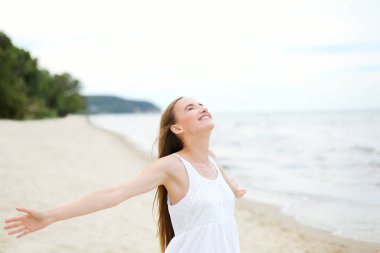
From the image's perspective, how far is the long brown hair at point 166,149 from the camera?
2.82 meters

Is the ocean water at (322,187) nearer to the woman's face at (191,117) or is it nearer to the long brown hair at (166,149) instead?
the long brown hair at (166,149)

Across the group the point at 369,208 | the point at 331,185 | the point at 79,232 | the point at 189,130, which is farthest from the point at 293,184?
the point at 189,130

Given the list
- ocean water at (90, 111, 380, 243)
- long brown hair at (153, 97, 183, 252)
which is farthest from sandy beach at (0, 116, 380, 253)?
long brown hair at (153, 97, 183, 252)

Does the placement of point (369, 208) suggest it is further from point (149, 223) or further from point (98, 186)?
point (98, 186)

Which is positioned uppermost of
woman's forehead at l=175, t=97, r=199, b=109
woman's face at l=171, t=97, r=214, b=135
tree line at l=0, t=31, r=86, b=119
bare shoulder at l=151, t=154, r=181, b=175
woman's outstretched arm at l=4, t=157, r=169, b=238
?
woman's forehead at l=175, t=97, r=199, b=109

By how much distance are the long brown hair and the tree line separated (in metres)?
38.2

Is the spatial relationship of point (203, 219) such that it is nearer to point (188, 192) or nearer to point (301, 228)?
point (188, 192)

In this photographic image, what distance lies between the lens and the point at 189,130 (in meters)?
2.74

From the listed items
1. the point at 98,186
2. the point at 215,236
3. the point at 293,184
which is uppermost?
the point at 215,236

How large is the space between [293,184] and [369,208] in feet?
10.9

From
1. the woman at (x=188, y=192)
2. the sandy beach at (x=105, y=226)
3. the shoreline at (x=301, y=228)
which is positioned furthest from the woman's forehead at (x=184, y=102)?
the shoreline at (x=301, y=228)

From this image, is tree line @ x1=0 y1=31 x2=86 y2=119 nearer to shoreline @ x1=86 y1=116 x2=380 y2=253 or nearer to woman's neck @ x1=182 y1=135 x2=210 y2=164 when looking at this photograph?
shoreline @ x1=86 y1=116 x2=380 y2=253

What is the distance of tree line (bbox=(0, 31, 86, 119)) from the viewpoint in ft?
126

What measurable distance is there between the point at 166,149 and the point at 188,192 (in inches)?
20.4
